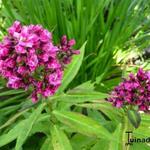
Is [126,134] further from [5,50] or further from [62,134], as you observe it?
[5,50]

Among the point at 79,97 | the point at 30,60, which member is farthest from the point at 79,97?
the point at 30,60

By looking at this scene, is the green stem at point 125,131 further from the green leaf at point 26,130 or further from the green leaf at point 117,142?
the green leaf at point 26,130

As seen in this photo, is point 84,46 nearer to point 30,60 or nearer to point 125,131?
point 125,131

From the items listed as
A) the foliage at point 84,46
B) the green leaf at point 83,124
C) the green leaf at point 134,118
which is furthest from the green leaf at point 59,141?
the green leaf at point 134,118

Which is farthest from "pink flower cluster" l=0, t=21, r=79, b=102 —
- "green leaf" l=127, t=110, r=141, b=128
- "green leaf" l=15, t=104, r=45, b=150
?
"green leaf" l=127, t=110, r=141, b=128

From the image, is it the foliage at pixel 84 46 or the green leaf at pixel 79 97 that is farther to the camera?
the foliage at pixel 84 46

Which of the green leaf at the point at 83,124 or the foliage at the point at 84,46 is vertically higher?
the foliage at the point at 84,46

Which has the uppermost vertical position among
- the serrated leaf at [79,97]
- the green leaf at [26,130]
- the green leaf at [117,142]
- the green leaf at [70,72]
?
the green leaf at [70,72]

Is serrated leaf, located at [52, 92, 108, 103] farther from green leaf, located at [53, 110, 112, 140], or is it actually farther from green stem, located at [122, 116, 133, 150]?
green stem, located at [122, 116, 133, 150]
